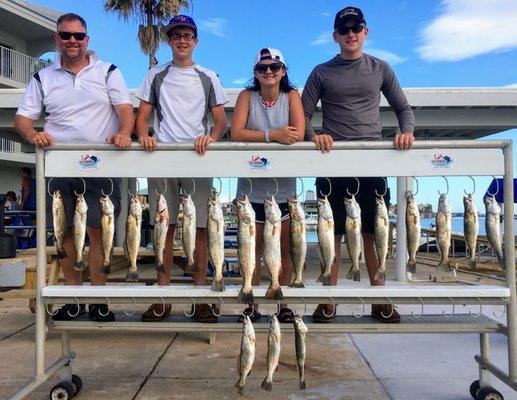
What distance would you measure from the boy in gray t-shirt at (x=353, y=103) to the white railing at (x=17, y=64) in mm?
23869

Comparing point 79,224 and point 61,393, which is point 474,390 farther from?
point 79,224

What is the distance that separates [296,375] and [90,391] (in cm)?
171

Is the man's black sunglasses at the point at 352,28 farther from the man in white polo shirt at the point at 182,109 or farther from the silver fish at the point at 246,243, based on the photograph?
the silver fish at the point at 246,243

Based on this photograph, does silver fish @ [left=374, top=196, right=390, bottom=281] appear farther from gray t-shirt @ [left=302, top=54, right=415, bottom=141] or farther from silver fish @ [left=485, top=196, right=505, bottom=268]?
gray t-shirt @ [left=302, top=54, right=415, bottom=141]

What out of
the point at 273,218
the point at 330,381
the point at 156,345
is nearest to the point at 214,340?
the point at 156,345

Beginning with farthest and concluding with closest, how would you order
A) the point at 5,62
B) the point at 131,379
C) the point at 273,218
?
the point at 5,62, the point at 131,379, the point at 273,218

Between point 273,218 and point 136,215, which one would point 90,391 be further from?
point 273,218

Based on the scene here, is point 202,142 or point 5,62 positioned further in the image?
point 5,62

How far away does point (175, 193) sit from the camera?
4.27m

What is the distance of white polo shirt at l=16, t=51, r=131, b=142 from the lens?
3963 millimetres

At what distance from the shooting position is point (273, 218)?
3096 millimetres

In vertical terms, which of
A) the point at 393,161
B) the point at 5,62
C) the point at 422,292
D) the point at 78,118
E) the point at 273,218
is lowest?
the point at 422,292

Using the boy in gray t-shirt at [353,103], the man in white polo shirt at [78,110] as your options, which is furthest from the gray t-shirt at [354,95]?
the man in white polo shirt at [78,110]

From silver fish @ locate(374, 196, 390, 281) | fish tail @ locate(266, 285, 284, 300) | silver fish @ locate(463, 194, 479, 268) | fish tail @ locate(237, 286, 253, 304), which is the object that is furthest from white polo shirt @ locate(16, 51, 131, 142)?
silver fish @ locate(463, 194, 479, 268)
